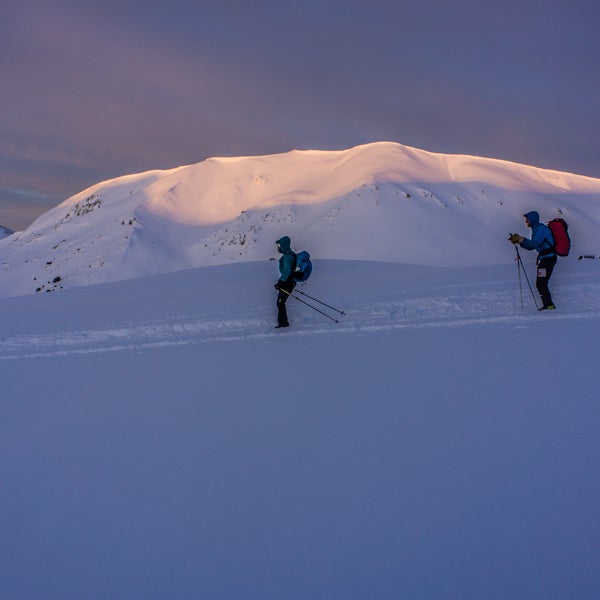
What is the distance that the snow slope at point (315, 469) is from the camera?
251 cm

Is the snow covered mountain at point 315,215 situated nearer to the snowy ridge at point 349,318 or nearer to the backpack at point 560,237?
the snowy ridge at point 349,318

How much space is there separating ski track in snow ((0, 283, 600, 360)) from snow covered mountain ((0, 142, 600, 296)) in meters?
17.9

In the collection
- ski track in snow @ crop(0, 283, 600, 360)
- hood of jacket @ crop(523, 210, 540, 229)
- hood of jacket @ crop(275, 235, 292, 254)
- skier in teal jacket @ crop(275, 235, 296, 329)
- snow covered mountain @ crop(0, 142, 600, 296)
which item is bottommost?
ski track in snow @ crop(0, 283, 600, 360)

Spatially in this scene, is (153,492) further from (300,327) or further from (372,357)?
(300,327)

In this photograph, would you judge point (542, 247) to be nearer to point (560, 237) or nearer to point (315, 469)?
point (560, 237)

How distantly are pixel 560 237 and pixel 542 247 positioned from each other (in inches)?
16.1

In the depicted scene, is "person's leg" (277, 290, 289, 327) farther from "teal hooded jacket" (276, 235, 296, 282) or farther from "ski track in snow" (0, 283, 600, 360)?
"teal hooded jacket" (276, 235, 296, 282)

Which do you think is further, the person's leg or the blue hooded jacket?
the person's leg

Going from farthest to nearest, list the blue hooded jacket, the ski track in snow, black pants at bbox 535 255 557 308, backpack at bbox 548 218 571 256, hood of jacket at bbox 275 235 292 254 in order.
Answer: hood of jacket at bbox 275 235 292 254 → the blue hooded jacket → black pants at bbox 535 255 557 308 → backpack at bbox 548 218 571 256 → the ski track in snow

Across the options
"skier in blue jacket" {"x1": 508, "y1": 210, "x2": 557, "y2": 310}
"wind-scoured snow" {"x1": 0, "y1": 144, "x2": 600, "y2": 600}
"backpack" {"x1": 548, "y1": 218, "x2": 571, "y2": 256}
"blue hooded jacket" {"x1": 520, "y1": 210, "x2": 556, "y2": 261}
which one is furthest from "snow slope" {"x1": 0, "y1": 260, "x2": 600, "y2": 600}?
"blue hooded jacket" {"x1": 520, "y1": 210, "x2": 556, "y2": 261}

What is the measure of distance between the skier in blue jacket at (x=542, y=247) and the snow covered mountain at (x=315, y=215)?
18305mm

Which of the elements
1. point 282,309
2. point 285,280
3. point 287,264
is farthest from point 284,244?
point 282,309

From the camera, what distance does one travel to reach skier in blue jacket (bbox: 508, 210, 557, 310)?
8539 millimetres

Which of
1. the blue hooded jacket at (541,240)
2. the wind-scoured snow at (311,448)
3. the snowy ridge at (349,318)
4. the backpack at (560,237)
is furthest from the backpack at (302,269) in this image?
the backpack at (560,237)
